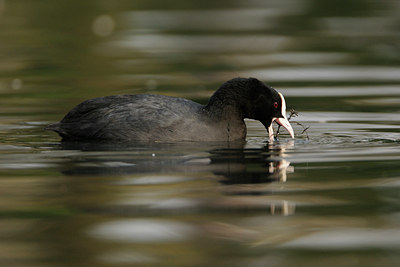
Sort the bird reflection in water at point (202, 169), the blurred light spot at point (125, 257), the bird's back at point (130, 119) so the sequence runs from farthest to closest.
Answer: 1. the bird's back at point (130, 119)
2. the bird reflection in water at point (202, 169)
3. the blurred light spot at point (125, 257)

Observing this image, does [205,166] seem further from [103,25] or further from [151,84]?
[103,25]

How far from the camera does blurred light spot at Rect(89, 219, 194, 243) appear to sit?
5.05 metres

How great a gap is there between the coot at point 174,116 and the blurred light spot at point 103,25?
10337mm

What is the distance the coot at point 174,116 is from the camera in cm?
876

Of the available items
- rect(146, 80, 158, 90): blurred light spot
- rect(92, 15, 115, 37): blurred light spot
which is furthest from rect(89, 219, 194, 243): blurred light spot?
rect(92, 15, 115, 37): blurred light spot

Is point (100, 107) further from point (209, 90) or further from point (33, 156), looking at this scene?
point (209, 90)

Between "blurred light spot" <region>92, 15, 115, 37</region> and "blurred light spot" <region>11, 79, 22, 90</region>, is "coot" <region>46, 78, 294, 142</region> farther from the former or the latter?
"blurred light spot" <region>92, 15, 115, 37</region>

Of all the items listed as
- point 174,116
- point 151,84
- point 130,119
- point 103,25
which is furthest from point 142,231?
point 103,25

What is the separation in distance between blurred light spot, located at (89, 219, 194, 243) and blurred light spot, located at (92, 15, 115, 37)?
1419 centimetres

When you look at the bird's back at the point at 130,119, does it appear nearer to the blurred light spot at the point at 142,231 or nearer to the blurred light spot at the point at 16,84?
the blurred light spot at the point at 142,231

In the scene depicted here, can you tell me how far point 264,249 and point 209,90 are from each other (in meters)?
8.27

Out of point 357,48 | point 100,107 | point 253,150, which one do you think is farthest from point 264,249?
point 357,48

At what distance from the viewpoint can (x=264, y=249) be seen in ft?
15.8

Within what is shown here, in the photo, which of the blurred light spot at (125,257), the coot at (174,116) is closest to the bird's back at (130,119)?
the coot at (174,116)
